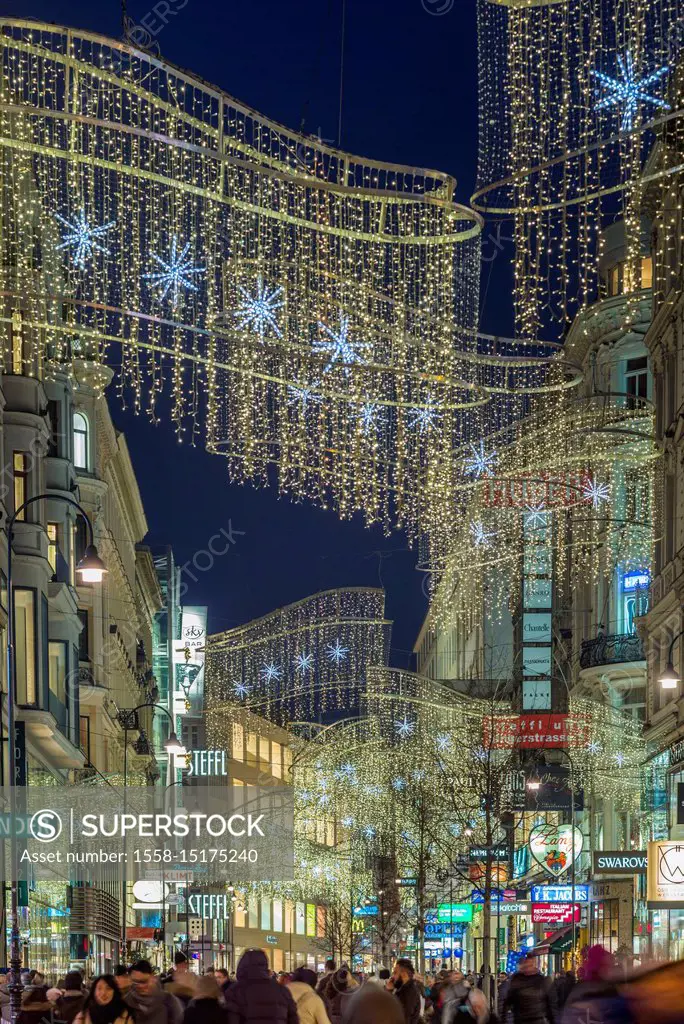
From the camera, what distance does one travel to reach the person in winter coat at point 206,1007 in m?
13.1

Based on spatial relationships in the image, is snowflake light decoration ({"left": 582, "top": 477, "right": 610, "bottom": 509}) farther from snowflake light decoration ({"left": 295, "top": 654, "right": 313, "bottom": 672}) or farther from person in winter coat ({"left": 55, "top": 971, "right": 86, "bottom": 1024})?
person in winter coat ({"left": 55, "top": 971, "right": 86, "bottom": 1024})

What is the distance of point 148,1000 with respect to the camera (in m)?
14.6

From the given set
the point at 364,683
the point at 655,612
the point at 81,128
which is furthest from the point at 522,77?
the point at 364,683

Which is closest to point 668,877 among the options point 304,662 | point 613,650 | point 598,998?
point 304,662

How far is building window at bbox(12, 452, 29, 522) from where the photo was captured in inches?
1708

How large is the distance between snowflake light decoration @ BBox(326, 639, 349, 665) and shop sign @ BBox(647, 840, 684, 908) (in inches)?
591

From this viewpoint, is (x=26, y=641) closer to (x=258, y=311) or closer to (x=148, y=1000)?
(x=258, y=311)

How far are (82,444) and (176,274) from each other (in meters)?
44.3

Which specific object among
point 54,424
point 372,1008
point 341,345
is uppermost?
point 54,424

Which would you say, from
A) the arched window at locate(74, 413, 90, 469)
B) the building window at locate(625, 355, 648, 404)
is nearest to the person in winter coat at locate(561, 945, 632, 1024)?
the building window at locate(625, 355, 648, 404)

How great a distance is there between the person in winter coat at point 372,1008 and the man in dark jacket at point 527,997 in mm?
9398

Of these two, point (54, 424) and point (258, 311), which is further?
point (54, 424)

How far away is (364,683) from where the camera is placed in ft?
167

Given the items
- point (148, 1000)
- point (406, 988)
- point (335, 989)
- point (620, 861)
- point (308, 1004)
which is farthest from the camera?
point (620, 861)
